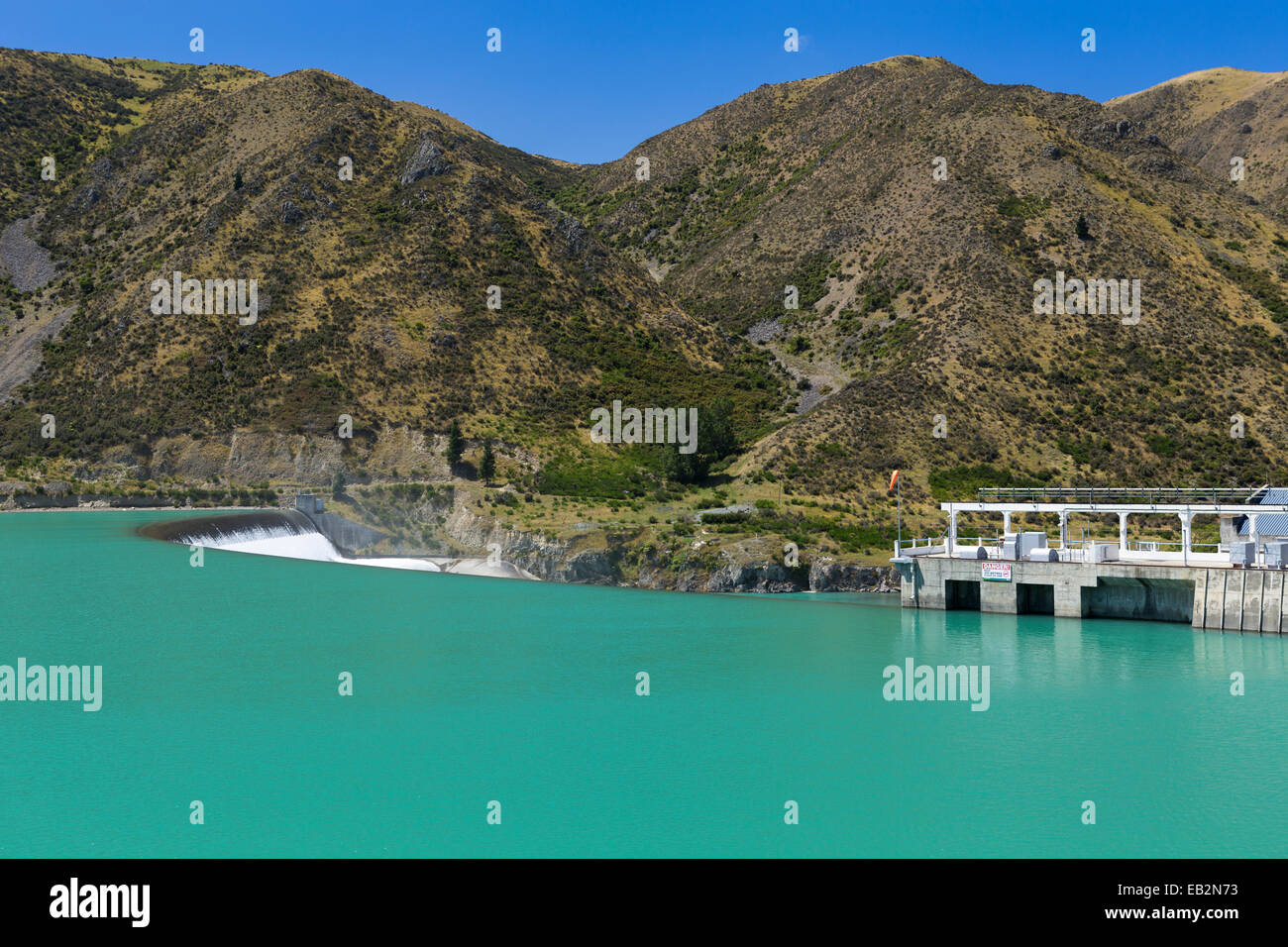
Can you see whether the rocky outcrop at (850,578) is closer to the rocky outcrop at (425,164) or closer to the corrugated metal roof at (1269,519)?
the corrugated metal roof at (1269,519)

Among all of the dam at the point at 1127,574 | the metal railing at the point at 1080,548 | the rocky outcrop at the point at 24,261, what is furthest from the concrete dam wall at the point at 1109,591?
the rocky outcrop at the point at 24,261

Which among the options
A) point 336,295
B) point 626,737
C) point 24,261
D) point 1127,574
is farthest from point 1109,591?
point 24,261

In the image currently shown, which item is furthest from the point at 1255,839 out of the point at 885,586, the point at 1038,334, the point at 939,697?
the point at 1038,334

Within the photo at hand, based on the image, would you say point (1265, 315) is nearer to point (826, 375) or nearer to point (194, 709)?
point (826, 375)

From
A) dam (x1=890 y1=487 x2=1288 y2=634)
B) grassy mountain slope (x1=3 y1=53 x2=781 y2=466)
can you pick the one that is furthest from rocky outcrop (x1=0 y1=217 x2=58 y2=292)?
dam (x1=890 y1=487 x2=1288 y2=634)

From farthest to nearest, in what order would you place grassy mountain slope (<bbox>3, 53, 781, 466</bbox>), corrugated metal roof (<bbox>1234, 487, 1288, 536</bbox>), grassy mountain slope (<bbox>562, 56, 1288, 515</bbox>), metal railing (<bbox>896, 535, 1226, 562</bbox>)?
grassy mountain slope (<bbox>3, 53, 781, 466</bbox>), grassy mountain slope (<bbox>562, 56, 1288, 515</bbox>), metal railing (<bbox>896, 535, 1226, 562</bbox>), corrugated metal roof (<bbox>1234, 487, 1288, 536</bbox>)

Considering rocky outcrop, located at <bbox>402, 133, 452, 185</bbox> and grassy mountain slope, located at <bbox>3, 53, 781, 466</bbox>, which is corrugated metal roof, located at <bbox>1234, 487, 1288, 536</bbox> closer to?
grassy mountain slope, located at <bbox>3, 53, 781, 466</bbox>

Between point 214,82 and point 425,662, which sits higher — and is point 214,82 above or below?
above
